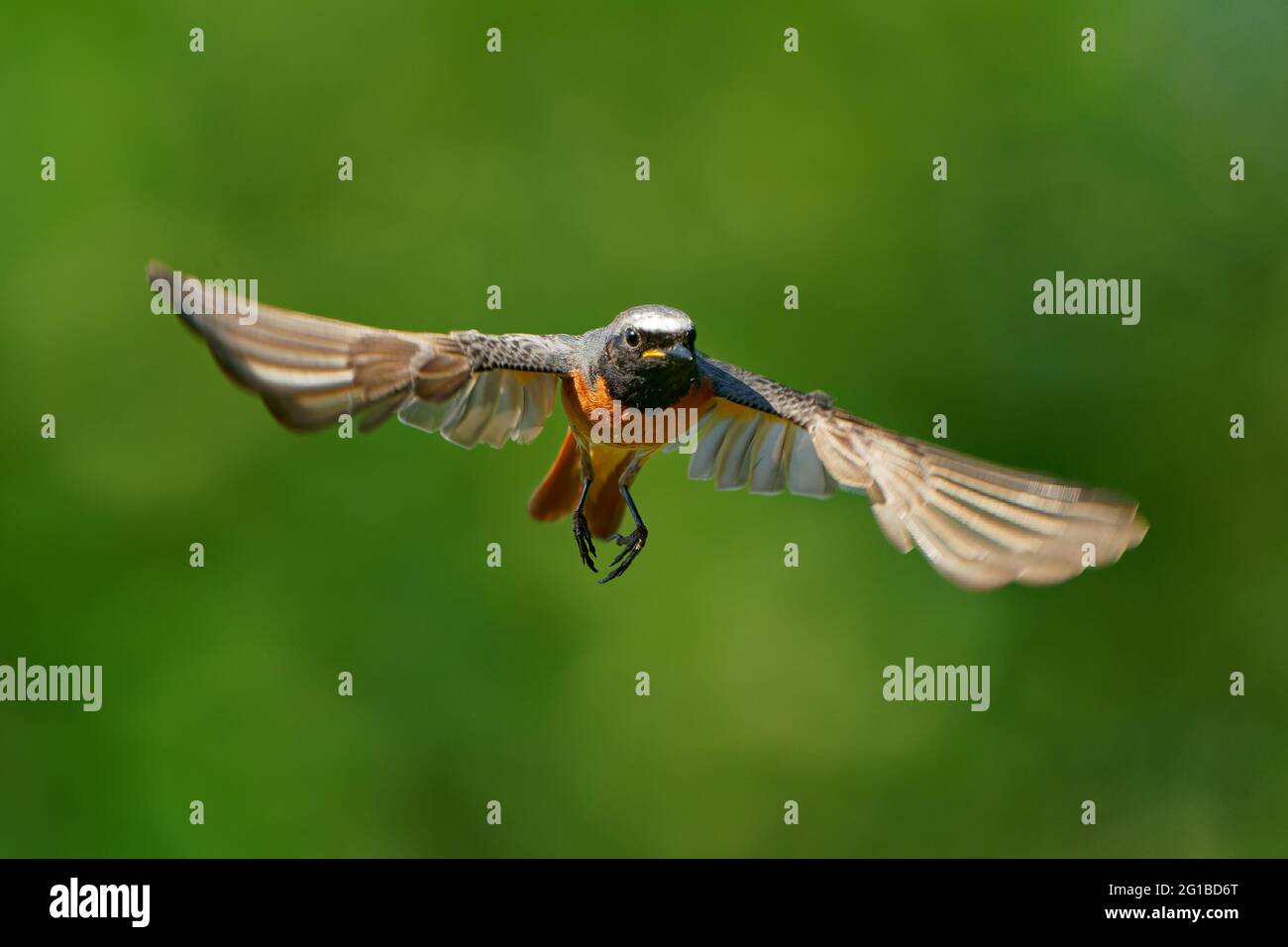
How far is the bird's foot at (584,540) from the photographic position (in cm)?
610

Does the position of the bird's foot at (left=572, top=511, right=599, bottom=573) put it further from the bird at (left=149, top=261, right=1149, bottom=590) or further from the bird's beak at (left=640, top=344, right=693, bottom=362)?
the bird's beak at (left=640, top=344, right=693, bottom=362)

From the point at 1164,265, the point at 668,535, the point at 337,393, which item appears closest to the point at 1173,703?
the point at 1164,265

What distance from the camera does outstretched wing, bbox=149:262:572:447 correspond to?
4500 millimetres

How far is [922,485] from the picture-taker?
6336 millimetres

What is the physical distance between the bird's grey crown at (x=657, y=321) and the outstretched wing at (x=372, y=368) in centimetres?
43

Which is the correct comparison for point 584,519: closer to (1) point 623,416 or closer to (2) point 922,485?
(1) point 623,416

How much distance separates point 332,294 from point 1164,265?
8512 millimetres

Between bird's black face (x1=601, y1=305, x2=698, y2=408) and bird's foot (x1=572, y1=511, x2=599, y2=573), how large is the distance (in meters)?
0.68

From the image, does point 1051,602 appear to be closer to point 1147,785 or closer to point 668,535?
point 1147,785

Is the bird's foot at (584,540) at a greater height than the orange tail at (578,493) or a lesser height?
lesser

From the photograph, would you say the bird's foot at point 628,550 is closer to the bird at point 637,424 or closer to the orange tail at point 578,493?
the bird at point 637,424

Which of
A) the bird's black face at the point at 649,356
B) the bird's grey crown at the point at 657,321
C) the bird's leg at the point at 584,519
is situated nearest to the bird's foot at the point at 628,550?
the bird's leg at the point at 584,519

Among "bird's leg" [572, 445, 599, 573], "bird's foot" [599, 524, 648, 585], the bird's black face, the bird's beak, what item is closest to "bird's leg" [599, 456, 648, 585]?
"bird's foot" [599, 524, 648, 585]

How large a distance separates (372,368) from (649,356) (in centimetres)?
106
